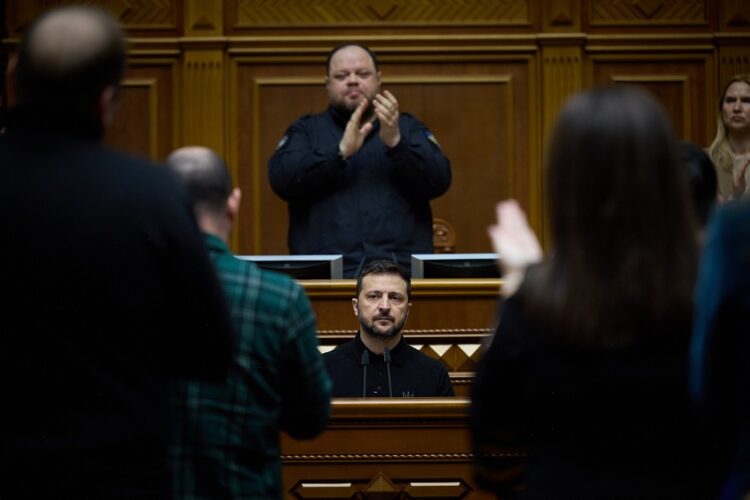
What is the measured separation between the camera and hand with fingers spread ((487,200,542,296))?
72.7 inches

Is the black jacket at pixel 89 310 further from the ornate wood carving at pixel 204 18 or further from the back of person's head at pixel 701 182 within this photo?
the ornate wood carving at pixel 204 18

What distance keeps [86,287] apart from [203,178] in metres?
0.40

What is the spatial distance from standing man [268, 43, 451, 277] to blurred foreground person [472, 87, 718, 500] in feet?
10.7

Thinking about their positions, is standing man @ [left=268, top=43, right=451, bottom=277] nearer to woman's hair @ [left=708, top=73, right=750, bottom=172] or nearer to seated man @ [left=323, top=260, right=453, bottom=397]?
seated man @ [left=323, top=260, right=453, bottom=397]

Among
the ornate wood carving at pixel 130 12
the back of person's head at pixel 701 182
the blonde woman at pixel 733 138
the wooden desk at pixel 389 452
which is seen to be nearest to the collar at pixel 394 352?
the wooden desk at pixel 389 452

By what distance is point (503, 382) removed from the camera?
1.82 metres

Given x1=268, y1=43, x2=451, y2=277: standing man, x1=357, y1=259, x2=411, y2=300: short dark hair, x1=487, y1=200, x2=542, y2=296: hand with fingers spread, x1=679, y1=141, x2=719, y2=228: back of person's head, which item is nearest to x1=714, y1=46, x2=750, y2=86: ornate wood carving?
x1=268, y1=43, x2=451, y2=277: standing man

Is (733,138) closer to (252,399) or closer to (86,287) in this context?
(252,399)

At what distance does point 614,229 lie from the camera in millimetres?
1779

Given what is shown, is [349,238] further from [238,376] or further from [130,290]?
[130,290]

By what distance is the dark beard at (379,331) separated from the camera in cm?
450

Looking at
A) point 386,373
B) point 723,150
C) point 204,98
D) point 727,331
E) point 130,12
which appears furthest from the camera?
point 130,12

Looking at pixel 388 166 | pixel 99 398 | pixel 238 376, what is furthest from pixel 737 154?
pixel 99 398

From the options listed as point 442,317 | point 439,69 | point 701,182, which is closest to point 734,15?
point 439,69
